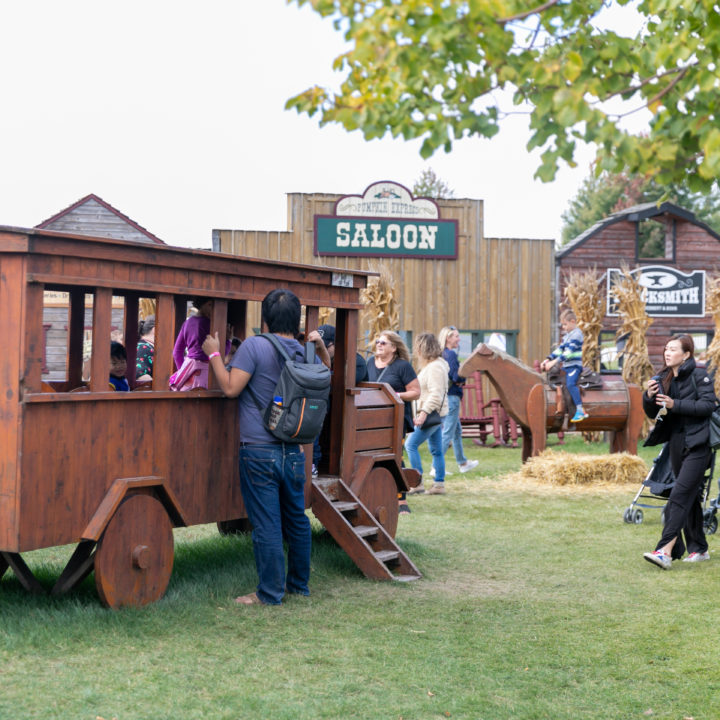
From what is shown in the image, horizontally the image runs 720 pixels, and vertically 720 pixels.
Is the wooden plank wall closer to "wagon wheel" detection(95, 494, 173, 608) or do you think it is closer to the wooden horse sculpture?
the wooden horse sculpture

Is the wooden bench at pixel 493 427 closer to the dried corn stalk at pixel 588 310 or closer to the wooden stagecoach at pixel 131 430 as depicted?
the dried corn stalk at pixel 588 310

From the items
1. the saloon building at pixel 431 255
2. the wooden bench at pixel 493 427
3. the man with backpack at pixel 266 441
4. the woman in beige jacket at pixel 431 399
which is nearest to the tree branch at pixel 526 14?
the man with backpack at pixel 266 441

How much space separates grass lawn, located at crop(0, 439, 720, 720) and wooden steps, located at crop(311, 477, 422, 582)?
151 mm

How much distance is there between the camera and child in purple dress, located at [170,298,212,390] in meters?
7.71

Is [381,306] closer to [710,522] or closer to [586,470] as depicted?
[586,470]

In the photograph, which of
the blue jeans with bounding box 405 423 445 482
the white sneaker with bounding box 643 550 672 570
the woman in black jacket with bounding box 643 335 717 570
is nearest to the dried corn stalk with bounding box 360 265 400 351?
the blue jeans with bounding box 405 423 445 482

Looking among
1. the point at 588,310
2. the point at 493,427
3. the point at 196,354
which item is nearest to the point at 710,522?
the point at 196,354

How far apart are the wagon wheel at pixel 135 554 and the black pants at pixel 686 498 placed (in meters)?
4.39

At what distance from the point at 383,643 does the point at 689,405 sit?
397cm

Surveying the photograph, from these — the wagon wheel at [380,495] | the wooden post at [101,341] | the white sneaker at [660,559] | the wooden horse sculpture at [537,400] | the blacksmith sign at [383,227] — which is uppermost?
the blacksmith sign at [383,227]

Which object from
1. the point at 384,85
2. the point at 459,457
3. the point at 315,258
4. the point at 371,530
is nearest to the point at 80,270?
the point at 384,85

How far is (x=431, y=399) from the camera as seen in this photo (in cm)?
1262

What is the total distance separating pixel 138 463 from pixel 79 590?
1.17 m

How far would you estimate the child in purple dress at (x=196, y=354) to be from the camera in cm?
771
